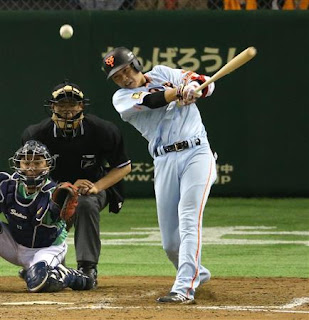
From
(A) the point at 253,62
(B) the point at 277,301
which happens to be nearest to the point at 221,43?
(A) the point at 253,62

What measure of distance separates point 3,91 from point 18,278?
540 cm

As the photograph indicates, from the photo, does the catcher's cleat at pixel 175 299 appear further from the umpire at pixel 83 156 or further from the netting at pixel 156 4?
the netting at pixel 156 4

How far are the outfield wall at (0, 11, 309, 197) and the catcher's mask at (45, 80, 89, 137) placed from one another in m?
5.41

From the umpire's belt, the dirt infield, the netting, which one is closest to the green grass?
the dirt infield

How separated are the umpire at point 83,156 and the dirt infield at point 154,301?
38cm

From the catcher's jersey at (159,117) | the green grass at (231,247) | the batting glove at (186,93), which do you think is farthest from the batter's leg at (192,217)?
the green grass at (231,247)

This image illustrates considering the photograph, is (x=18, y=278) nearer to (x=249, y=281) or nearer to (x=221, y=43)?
(x=249, y=281)

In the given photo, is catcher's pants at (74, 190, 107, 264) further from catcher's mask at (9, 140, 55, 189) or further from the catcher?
catcher's mask at (9, 140, 55, 189)

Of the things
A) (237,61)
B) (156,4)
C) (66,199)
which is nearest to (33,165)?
(66,199)

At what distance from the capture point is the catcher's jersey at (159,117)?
7.19m

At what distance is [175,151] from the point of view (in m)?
7.19

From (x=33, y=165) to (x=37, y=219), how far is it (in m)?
0.37

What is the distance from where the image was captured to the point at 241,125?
1355 centimetres

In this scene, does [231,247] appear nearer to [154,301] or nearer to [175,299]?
[154,301]
